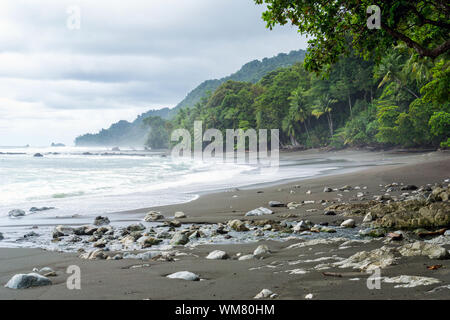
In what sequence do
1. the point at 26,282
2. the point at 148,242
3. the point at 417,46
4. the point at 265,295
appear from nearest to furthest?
the point at 265,295 → the point at 26,282 → the point at 148,242 → the point at 417,46

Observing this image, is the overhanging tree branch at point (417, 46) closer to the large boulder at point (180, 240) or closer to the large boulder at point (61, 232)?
the large boulder at point (180, 240)

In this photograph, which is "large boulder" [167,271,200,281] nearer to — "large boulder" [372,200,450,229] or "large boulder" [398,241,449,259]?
"large boulder" [398,241,449,259]

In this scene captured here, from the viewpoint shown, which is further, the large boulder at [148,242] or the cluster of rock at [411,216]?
the large boulder at [148,242]

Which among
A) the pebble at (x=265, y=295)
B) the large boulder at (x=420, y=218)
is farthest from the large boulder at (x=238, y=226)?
the pebble at (x=265, y=295)

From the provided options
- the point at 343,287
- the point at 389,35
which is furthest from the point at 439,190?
the point at 343,287

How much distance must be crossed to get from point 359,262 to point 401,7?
5.42m

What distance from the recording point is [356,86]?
55.4 meters

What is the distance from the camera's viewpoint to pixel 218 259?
4988 millimetres

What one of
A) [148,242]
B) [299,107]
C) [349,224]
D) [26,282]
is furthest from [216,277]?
[299,107]

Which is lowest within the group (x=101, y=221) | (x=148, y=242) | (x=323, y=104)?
(x=101, y=221)

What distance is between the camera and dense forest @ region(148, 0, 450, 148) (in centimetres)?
758

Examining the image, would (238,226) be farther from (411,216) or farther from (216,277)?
(216,277)

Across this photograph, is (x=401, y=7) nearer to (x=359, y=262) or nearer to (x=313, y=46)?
(x=313, y=46)

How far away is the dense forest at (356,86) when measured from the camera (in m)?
7.58
